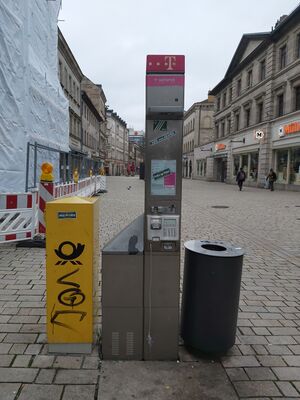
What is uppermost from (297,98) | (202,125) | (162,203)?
(202,125)

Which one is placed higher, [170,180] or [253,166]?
[253,166]

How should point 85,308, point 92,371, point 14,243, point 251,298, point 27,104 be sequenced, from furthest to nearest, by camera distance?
point 27,104 < point 14,243 < point 251,298 < point 85,308 < point 92,371

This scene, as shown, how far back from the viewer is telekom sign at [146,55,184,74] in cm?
250

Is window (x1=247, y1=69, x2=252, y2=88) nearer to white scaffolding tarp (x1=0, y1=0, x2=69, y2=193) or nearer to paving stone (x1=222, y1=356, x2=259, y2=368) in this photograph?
white scaffolding tarp (x1=0, y1=0, x2=69, y2=193)

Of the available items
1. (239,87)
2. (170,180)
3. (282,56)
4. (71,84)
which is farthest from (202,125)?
(170,180)

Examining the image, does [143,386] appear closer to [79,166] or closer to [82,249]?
[82,249]

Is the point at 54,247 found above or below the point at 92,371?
above

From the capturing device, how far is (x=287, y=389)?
8.36 feet

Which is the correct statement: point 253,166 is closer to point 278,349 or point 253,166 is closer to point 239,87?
point 239,87

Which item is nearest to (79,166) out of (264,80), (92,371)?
(92,371)

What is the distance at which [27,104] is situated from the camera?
31.9ft

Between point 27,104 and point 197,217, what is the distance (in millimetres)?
6227

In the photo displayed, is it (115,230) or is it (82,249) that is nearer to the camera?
(82,249)

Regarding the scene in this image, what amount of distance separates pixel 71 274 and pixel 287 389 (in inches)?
73.5
